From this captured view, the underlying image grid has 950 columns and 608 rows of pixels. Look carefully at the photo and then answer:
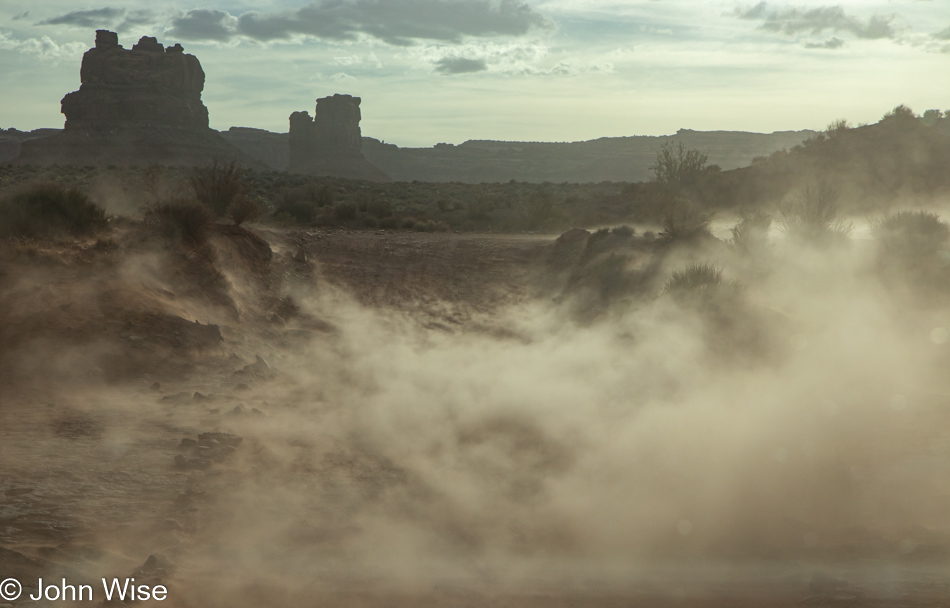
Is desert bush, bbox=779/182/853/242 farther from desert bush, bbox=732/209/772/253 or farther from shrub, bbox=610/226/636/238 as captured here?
shrub, bbox=610/226/636/238

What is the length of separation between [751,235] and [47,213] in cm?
1392

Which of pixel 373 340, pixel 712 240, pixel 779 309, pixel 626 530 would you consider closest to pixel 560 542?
pixel 626 530

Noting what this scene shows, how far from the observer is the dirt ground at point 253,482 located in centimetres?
536

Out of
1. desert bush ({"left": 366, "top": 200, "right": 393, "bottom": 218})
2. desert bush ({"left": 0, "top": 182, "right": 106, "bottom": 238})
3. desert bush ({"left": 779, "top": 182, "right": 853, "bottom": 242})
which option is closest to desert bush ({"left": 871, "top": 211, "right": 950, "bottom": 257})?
desert bush ({"left": 779, "top": 182, "right": 853, "bottom": 242})

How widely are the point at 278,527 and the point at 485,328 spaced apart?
8.61 metres

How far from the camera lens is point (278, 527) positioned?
6.11 metres

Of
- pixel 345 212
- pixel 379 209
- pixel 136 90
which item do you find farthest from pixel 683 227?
pixel 136 90

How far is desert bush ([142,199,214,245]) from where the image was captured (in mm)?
14438

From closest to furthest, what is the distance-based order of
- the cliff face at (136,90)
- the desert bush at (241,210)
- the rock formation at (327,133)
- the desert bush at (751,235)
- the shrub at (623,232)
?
the desert bush at (751,235)
the desert bush at (241,210)
the shrub at (623,232)
the cliff face at (136,90)
the rock formation at (327,133)

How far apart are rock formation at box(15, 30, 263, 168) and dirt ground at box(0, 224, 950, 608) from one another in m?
76.8

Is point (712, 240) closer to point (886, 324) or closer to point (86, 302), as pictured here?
point (886, 324)

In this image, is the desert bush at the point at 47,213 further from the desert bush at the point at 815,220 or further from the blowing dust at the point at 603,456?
the desert bush at the point at 815,220

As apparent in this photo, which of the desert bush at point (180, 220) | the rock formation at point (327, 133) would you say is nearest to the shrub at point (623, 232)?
the desert bush at point (180, 220)

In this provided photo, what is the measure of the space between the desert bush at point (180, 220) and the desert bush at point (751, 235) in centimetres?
1107
